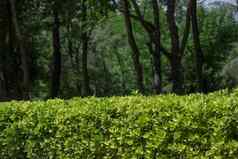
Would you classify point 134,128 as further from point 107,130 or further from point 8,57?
point 8,57

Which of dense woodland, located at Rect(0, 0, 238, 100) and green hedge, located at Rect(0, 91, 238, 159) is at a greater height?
dense woodland, located at Rect(0, 0, 238, 100)

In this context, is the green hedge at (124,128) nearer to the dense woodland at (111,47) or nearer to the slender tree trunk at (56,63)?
the dense woodland at (111,47)

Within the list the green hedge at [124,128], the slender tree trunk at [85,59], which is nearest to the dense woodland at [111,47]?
the slender tree trunk at [85,59]

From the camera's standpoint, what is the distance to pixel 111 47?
155ft

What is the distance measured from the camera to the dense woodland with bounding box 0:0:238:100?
18.9 meters

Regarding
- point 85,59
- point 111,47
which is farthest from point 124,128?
point 111,47

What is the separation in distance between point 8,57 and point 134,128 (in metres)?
12.6

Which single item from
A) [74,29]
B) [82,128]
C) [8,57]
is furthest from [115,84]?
[82,128]

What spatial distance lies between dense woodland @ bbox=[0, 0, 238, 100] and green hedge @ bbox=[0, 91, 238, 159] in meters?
1.05

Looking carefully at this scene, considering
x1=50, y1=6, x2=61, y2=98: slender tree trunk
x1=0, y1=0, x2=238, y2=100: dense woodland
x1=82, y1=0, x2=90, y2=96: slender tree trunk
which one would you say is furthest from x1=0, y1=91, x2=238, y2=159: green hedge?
x1=50, y1=6, x2=61, y2=98: slender tree trunk

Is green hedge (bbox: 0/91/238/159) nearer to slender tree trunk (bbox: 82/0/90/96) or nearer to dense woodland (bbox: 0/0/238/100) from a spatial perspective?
dense woodland (bbox: 0/0/238/100)

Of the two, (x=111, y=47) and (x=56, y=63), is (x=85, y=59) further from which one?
(x=111, y=47)

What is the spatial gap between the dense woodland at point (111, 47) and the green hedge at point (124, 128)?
3.43ft

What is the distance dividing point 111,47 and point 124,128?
39.5 metres
